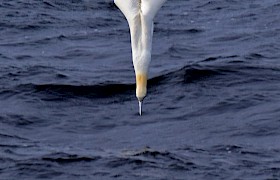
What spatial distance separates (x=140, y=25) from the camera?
13.0 metres

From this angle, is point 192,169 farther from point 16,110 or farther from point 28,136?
point 16,110

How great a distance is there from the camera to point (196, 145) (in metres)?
19.3

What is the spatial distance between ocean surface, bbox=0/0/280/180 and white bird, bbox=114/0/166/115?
179 inches

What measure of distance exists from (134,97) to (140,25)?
10.1 m

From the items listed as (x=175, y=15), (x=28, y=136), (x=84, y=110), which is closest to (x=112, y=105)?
(x=84, y=110)

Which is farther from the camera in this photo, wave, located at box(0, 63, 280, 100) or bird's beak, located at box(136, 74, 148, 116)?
wave, located at box(0, 63, 280, 100)

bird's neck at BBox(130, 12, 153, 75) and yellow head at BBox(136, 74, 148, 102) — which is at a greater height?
bird's neck at BBox(130, 12, 153, 75)

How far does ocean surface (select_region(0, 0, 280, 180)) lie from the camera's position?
59.6 feet

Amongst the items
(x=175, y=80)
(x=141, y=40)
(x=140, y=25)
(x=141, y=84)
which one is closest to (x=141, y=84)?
(x=141, y=84)

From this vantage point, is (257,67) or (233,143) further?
(257,67)

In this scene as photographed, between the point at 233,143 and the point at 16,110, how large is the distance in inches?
179

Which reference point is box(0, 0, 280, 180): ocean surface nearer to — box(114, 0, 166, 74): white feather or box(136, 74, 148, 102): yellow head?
box(136, 74, 148, 102): yellow head

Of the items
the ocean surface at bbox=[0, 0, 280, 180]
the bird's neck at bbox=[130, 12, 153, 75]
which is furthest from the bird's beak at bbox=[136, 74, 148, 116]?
the ocean surface at bbox=[0, 0, 280, 180]

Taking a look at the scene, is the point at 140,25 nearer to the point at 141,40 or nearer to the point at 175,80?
the point at 141,40
